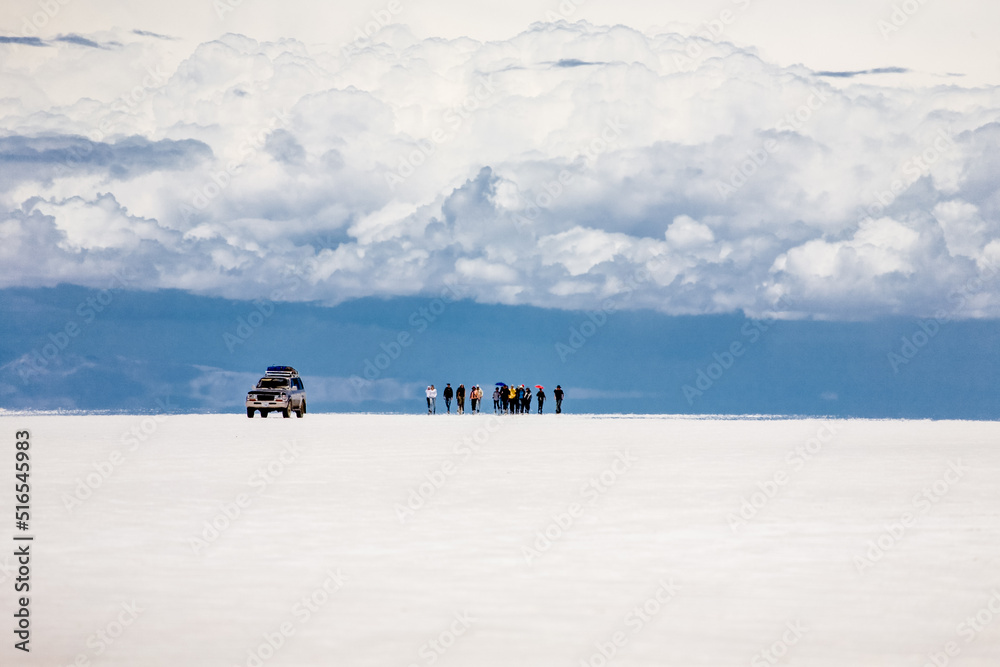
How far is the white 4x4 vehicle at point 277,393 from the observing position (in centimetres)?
5734

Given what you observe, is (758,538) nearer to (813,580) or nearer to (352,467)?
(813,580)

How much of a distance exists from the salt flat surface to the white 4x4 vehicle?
30.4m

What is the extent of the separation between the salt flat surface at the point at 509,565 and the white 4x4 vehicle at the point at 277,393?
99.8 ft

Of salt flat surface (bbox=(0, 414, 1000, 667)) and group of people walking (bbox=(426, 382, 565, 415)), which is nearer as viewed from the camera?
salt flat surface (bbox=(0, 414, 1000, 667))

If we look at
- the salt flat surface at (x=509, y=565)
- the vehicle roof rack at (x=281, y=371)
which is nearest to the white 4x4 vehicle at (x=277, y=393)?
the vehicle roof rack at (x=281, y=371)

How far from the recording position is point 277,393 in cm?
5753

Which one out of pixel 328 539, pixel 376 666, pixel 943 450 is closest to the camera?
pixel 376 666

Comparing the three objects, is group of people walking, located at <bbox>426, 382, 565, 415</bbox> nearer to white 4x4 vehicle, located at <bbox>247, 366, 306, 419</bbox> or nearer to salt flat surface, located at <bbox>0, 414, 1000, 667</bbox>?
white 4x4 vehicle, located at <bbox>247, 366, 306, 419</bbox>

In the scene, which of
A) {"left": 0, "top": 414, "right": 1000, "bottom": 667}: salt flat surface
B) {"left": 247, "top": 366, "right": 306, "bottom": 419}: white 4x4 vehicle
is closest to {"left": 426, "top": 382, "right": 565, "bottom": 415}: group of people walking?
{"left": 247, "top": 366, "right": 306, "bottom": 419}: white 4x4 vehicle

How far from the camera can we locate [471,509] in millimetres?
18422

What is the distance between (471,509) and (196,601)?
296 inches

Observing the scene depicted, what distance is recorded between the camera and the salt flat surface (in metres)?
9.68

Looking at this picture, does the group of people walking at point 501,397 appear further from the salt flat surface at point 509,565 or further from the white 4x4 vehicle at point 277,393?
the salt flat surface at point 509,565

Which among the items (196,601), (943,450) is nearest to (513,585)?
(196,601)
